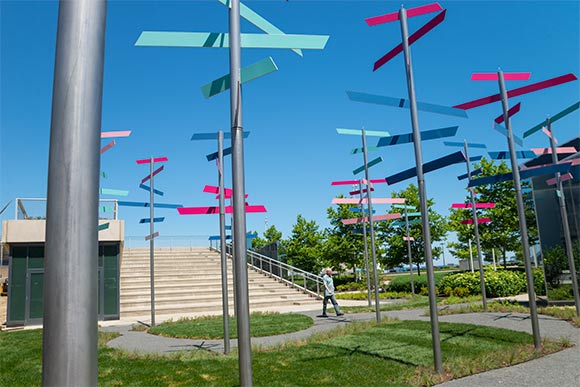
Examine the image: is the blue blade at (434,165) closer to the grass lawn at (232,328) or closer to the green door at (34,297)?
the grass lawn at (232,328)

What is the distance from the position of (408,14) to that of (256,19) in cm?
389

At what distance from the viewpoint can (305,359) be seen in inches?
289

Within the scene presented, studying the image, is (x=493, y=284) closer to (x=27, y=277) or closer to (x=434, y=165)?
(x=434, y=165)

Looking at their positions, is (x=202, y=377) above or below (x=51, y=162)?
below

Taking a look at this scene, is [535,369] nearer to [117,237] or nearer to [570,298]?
[570,298]

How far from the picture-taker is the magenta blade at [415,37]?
260 inches

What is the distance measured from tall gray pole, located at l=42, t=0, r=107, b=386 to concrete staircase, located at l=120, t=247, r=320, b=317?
61.1 feet

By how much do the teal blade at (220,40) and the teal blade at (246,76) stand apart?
0.15 meters

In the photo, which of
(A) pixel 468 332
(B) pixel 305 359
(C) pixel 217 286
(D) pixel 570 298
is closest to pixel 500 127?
(A) pixel 468 332

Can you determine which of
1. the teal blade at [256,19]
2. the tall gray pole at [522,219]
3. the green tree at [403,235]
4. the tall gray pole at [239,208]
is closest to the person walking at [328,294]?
the tall gray pole at [522,219]

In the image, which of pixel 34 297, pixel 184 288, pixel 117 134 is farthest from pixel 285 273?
pixel 117 134

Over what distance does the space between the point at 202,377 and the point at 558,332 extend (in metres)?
7.50

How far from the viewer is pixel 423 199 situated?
650 centimetres

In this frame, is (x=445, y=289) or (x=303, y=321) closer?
(x=303, y=321)
